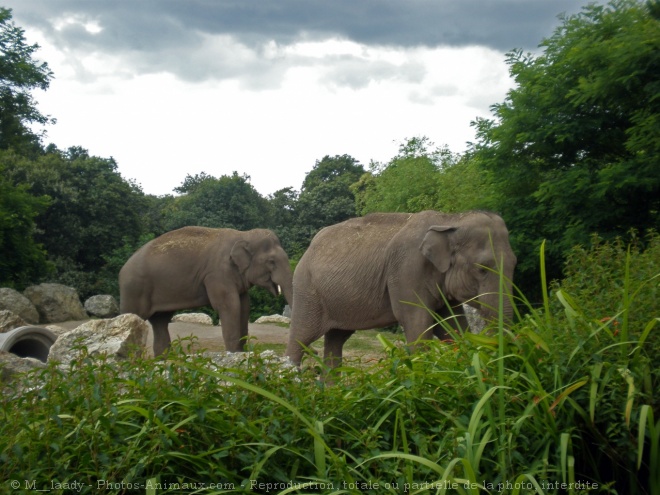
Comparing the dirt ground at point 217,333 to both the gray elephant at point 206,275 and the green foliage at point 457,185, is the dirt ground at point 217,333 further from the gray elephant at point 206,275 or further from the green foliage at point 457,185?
the green foliage at point 457,185

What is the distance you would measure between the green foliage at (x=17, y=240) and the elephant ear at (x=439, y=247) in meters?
18.2

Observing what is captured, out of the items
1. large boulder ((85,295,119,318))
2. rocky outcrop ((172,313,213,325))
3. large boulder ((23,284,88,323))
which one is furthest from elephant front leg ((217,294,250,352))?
large boulder ((85,295,119,318))

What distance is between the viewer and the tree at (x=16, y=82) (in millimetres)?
27922

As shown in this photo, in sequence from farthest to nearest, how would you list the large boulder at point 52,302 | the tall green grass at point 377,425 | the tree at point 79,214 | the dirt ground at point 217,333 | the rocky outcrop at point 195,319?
the tree at point 79,214 → the large boulder at point 52,302 → the rocky outcrop at point 195,319 → the dirt ground at point 217,333 → the tall green grass at point 377,425

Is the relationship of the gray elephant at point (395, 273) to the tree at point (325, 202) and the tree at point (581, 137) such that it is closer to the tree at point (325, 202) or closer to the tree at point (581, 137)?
the tree at point (581, 137)

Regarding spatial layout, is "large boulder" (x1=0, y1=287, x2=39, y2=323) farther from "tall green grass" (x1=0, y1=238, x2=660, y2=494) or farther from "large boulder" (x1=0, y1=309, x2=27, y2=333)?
"tall green grass" (x1=0, y1=238, x2=660, y2=494)

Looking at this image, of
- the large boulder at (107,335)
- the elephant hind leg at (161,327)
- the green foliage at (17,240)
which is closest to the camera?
the large boulder at (107,335)

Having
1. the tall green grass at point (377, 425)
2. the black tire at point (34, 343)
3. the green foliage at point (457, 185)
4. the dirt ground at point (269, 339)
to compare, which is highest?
the green foliage at point (457, 185)

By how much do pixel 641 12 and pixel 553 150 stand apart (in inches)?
93.0

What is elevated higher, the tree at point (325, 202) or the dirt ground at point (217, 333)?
the tree at point (325, 202)

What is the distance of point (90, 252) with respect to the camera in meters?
31.6

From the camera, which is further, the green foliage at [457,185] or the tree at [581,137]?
the green foliage at [457,185]

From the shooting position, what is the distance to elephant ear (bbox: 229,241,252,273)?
12711 mm

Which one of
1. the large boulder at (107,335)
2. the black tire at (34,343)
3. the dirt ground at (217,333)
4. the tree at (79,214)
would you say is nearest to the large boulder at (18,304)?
the dirt ground at (217,333)
